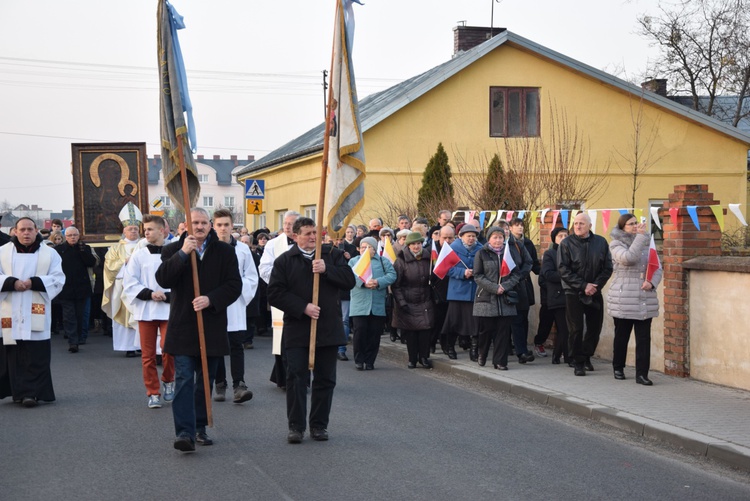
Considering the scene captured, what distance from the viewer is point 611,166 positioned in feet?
104

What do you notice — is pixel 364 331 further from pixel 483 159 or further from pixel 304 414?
pixel 483 159

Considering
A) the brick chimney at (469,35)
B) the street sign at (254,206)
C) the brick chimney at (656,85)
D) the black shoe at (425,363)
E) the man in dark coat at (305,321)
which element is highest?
the brick chimney at (469,35)

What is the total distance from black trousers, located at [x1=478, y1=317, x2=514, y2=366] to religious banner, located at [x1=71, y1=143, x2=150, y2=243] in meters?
11.0

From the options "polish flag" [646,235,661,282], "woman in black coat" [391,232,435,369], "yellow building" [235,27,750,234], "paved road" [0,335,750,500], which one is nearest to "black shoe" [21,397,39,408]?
"paved road" [0,335,750,500]

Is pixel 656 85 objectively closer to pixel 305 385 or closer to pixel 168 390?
pixel 168 390

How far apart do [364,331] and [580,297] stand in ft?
10.1

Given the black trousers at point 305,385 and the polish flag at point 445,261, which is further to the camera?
the polish flag at point 445,261

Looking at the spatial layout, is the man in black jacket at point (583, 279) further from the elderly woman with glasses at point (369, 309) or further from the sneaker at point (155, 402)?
the sneaker at point (155, 402)

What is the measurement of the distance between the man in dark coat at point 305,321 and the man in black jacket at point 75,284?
901cm

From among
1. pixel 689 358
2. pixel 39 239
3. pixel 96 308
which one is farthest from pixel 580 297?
pixel 96 308

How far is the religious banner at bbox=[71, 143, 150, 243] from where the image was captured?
2217 cm

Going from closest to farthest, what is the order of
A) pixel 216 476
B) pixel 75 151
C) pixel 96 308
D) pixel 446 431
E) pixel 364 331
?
1. pixel 216 476
2. pixel 446 431
3. pixel 364 331
4. pixel 96 308
5. pixel 75 151

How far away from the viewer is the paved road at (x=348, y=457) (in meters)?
6.98

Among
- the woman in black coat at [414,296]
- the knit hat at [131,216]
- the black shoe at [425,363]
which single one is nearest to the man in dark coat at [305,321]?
the woman in black coat at [414,296]
